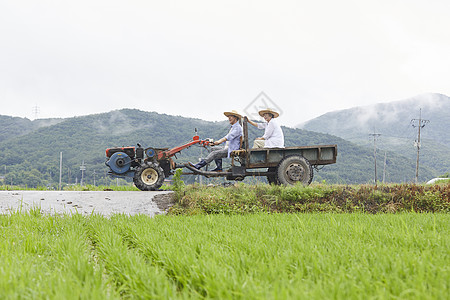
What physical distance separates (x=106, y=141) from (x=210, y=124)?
25233 millimetres

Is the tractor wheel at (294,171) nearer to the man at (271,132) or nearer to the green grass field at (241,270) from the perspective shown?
the man at (271,132)

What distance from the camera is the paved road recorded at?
6820mm

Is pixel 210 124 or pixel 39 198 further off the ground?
pixel 210 124

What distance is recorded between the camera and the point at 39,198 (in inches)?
297

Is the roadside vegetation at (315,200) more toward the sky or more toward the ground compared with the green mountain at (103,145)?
more toward the ground

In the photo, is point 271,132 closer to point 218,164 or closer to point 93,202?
point 218,164

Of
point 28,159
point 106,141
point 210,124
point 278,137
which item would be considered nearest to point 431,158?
point 210,124

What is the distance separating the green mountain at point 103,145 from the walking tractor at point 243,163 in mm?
40070

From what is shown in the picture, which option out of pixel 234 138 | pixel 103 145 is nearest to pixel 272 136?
pixel 234 138

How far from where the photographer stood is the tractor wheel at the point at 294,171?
8055mm

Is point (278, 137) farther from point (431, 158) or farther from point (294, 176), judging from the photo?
point (431, 158)

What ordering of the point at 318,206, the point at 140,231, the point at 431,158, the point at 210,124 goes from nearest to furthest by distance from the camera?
1. the point at 140,231
2. the point at 318,206
3. the point at 210,124
4. the point at 431,158

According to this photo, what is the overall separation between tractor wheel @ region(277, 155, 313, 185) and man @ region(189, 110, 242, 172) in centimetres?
123

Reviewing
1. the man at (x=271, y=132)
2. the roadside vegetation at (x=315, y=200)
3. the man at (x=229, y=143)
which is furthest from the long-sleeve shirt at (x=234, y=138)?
the roadside vegetation at (x=315, y=200)
